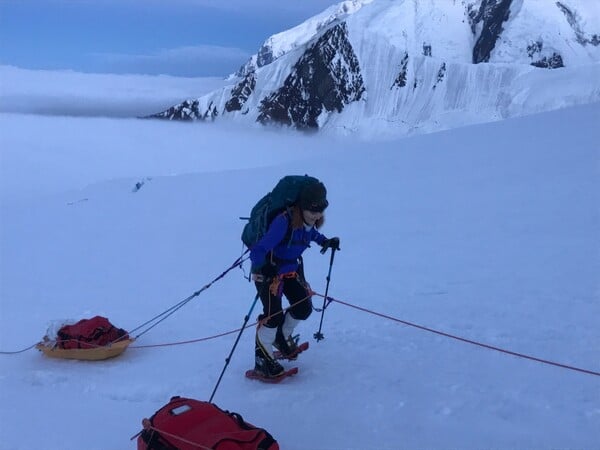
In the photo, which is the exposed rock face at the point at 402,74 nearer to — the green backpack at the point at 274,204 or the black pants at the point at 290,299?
the black pants at the point at 290,299

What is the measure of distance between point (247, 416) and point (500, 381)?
2008mm

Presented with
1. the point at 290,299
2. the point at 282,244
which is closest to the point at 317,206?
the point at 282,244

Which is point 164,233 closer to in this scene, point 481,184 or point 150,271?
point 150,271

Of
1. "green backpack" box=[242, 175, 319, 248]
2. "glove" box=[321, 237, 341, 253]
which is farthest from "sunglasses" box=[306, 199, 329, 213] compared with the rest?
"glove" box=[321, 237, 341, 253]

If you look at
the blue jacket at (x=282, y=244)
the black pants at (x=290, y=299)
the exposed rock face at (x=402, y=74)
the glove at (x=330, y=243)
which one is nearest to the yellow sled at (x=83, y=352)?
the black pants at (x=290, y=299)

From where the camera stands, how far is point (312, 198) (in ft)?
15.5

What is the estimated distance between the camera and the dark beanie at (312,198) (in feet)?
15.5

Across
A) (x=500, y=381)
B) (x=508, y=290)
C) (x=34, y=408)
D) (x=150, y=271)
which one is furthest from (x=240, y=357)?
(x=150, y=271)

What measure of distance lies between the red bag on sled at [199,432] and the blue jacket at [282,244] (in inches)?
51.1

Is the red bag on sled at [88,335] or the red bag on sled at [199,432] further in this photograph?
the red bag on sled at [88,335]

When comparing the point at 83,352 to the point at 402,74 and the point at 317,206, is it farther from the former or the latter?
the point at 402,74

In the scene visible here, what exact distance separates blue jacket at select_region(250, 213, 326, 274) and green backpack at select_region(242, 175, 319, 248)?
67 mm

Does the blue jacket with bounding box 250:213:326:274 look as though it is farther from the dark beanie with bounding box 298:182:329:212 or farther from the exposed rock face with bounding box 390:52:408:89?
the exposed rock face with bounding box 390:52:408:89

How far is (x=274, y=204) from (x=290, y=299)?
1002mm
